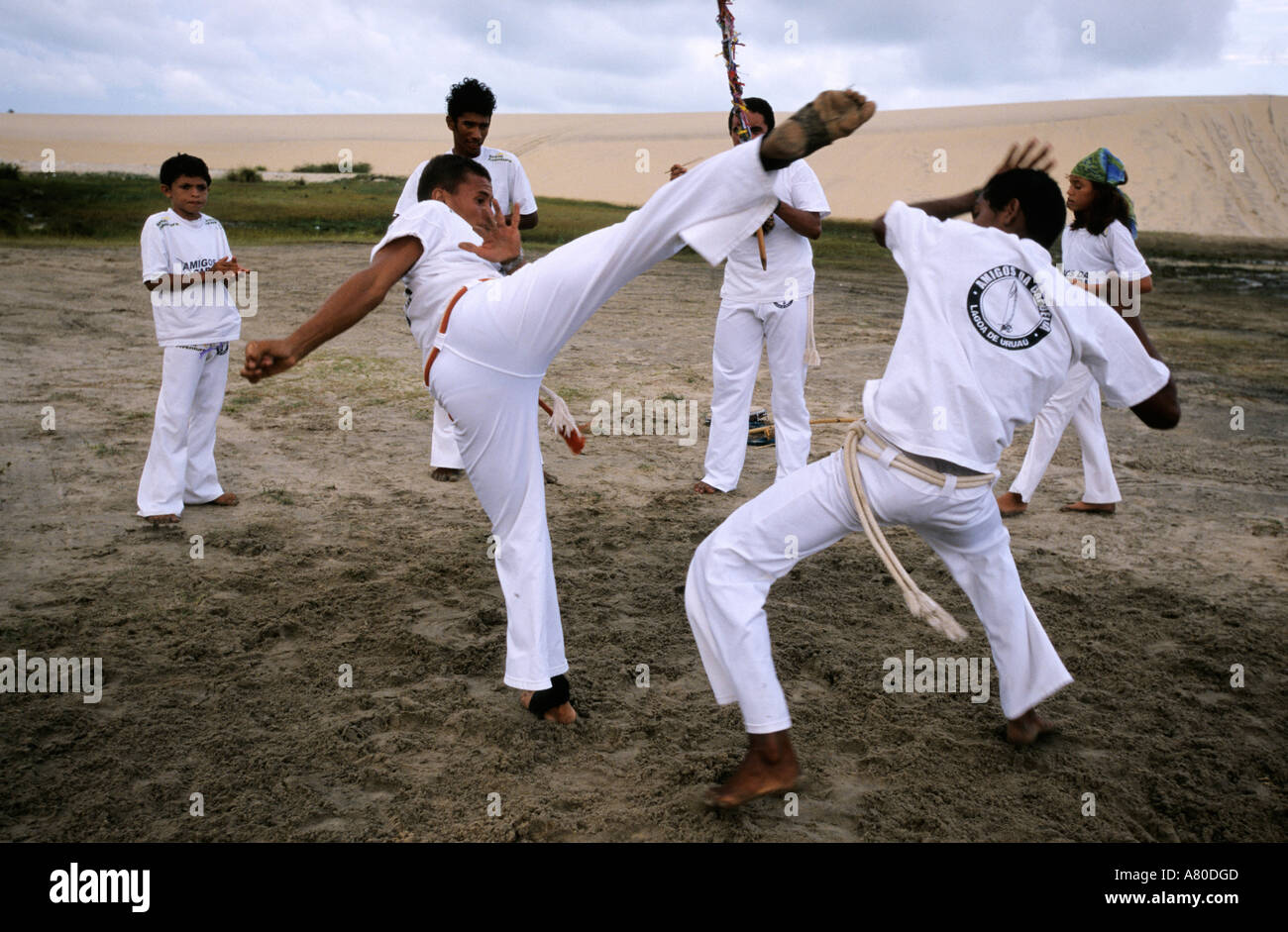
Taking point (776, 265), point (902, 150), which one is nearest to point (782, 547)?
point (776, 265)

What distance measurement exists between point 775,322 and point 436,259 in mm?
3417

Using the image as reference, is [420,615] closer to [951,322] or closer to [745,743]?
[745,743]

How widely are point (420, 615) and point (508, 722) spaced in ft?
3.96

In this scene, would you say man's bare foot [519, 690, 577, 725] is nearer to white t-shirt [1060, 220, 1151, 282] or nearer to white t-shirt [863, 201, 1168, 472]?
white t-shirt [863, 201, 1168, 472]

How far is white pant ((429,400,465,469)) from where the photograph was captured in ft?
22.9

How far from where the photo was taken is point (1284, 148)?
4591 centimetres

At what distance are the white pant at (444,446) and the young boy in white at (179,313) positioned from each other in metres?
1.46

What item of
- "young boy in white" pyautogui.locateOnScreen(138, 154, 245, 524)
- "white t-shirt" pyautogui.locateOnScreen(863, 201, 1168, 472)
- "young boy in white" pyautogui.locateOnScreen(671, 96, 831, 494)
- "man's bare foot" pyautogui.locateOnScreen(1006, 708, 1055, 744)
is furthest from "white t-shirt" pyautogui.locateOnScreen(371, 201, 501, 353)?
"young boy in white" pyautogui.locateOnScreen(671, 96, 831, 494)

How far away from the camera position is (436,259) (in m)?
3.71

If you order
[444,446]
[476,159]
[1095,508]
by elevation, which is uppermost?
[476,159]

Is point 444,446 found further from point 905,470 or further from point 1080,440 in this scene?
point 905,470

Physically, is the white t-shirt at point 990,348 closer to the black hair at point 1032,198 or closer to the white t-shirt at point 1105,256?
the black hair at point 1032,198

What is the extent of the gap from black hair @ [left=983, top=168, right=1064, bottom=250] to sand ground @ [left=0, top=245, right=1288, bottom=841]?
6.35 feet

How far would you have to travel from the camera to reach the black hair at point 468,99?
21.8 ft
